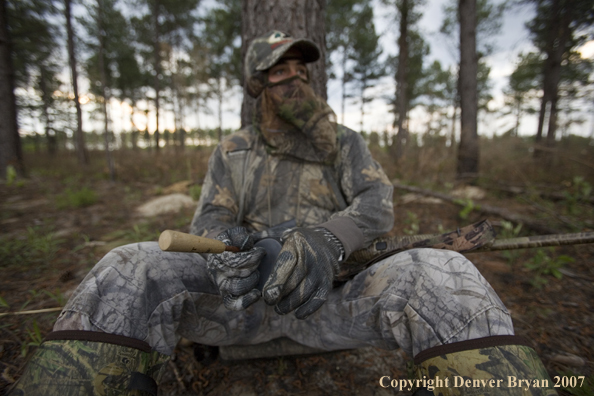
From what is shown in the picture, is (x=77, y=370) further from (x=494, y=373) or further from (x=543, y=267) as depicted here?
(x=543, y=267)

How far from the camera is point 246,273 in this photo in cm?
124

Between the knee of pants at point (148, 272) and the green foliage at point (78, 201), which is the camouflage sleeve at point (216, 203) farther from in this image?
the green foliage at point (78, 201)

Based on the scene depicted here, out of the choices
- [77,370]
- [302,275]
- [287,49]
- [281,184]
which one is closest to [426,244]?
[302,275]

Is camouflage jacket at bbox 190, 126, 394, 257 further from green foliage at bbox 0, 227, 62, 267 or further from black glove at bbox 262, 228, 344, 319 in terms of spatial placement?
green foliage at bbox 0, 227, 62, 267

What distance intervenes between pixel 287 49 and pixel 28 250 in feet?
10.7

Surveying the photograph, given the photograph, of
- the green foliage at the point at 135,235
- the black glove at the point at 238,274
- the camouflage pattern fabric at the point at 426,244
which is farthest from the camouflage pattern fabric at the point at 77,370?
the green foliage at the point at 135,235

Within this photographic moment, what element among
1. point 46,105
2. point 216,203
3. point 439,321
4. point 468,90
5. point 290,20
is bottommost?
point 439,321

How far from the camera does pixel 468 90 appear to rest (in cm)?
620

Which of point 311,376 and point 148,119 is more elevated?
point 148,119

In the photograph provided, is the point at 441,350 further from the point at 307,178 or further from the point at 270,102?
the point at 270,102

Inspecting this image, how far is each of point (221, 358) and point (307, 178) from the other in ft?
4.37

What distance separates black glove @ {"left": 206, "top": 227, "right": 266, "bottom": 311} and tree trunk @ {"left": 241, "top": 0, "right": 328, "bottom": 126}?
1.84 meters

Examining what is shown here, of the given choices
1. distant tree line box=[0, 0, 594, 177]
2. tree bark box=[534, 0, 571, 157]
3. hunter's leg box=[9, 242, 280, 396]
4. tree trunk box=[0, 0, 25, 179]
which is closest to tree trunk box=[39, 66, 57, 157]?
distant tree line box=[0, 0, 594, 177]

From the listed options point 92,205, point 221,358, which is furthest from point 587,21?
point 92,205
